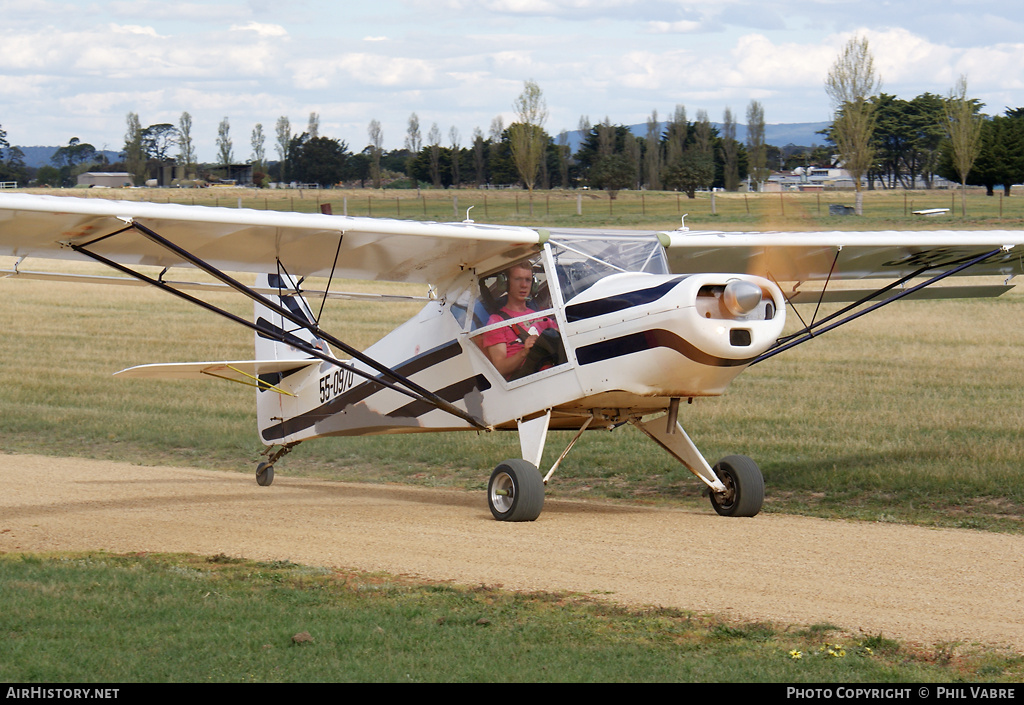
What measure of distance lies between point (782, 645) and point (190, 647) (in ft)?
12.0

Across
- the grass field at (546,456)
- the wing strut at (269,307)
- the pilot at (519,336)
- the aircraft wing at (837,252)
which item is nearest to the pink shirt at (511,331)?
the pilot at (519,336)

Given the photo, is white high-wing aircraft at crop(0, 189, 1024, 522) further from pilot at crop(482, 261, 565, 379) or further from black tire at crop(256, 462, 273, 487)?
black tire at crop(256, 462, 273, 487)

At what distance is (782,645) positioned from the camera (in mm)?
6879

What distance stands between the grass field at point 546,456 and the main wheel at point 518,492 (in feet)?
9.71

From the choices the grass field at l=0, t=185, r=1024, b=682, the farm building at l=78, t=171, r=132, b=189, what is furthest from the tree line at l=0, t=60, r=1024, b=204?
the grass field at l=0, t=185, r=1024, b=682

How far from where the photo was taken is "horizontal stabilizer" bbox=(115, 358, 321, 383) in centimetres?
1445

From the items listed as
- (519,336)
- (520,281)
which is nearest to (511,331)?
(519,336)

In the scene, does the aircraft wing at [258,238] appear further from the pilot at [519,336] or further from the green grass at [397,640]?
the green grass at [397,640]

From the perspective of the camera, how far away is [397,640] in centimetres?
701

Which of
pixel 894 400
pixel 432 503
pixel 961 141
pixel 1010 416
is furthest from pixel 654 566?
pixel 961 141

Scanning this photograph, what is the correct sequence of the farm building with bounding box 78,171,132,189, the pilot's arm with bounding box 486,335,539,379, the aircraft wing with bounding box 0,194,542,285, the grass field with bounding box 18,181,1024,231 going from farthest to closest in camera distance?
the farm building with bounding box 78,171,132,189 < the grass field with bounding box 18,181,1024,231 < the pilot's arm with bounding box 486,335,539,379 < the aircraft wing with bounding box 0,194,542,285

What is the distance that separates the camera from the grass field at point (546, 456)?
6.71 meters

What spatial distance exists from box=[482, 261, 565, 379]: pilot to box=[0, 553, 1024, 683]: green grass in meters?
3.94
